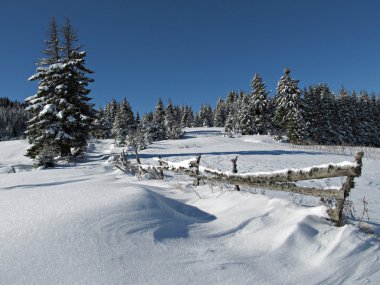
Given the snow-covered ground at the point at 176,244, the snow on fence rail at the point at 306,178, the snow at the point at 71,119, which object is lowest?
the snow-covered ground at the point at 176,244

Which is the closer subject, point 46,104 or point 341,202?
point 341,202

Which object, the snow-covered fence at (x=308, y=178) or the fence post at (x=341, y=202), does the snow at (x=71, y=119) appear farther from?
the fence post at (x=341, y=202)

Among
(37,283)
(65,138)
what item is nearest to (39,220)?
(37,283)

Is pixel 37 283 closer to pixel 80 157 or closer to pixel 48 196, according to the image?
pixel 48 196

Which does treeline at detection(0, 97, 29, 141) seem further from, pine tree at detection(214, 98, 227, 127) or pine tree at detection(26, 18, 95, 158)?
pine tree at detection(26, 18, 95, 158)

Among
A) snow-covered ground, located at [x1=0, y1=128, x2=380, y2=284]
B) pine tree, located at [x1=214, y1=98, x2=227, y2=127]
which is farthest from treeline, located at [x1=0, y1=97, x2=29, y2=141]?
snow-covered ground, located at [x1=0, y1=128, x2=380, y2=284]

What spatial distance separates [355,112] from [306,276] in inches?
2515

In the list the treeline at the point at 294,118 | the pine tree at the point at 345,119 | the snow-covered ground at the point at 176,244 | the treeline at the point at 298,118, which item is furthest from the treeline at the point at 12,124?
the snow-covered ground at the point at 176,244

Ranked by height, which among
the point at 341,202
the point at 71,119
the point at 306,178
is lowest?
the point at 341,202

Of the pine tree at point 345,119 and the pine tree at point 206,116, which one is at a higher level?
the pine tree at point 206,116

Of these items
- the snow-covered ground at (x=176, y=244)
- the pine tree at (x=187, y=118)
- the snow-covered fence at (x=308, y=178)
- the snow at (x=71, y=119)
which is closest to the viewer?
the snow-covered ground at (x=176, y=244)

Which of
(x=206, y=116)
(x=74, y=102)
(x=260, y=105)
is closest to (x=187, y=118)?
(x=206, y=116)

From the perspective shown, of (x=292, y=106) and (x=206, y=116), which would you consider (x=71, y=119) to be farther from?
(x=206, y=116)

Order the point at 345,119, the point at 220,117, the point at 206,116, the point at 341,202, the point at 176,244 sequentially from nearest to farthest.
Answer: the point at 176,244, the point at 341,202, the point at 345,119, the point at 220,117, the point at 206,116
